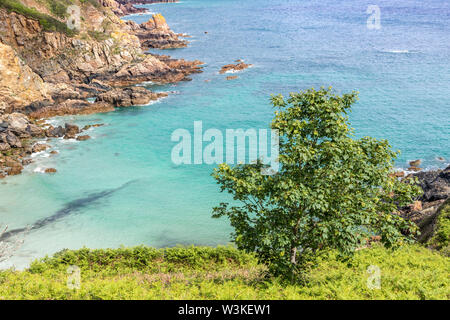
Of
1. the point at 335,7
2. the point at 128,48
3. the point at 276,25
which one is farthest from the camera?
the point at 335,7

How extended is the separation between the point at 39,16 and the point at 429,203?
72.9 metres

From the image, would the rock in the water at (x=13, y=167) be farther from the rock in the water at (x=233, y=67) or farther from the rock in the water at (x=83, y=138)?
the rock in the water at (x=233, y=67)

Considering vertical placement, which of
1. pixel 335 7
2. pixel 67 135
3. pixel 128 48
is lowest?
pixel 67 135

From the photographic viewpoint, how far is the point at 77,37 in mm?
75875

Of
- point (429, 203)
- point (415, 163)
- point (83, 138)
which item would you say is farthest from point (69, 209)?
point (415, 163)

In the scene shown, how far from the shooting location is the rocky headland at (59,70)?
52991 mm

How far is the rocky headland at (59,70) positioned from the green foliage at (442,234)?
4195 centimetres

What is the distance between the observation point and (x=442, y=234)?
25.9 m

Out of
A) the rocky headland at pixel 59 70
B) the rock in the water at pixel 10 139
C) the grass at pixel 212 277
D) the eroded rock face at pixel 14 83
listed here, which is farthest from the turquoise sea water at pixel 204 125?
the eroded rock face at pixel 14 83

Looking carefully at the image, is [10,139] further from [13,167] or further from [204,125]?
[204,125]
